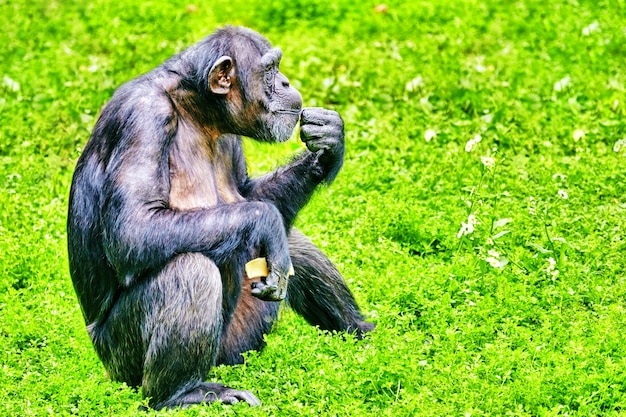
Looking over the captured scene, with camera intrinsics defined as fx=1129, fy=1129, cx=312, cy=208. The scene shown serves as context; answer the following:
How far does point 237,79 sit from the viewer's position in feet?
19.5

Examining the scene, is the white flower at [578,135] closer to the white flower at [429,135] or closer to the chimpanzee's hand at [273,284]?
the white flower at [429,135]

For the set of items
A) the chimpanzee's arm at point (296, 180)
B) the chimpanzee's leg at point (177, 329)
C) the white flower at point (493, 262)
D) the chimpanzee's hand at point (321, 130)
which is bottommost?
the white flower at point (493, 262)

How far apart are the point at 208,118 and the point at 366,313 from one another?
1.59 m

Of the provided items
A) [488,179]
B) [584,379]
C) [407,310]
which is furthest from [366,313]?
[488,179]

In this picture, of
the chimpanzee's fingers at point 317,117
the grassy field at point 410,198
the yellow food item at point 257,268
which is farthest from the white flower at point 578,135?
the yellow food item at point 257,268

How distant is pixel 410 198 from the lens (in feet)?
26.9

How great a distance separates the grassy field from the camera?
5.82 meters

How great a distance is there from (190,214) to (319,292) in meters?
1.18

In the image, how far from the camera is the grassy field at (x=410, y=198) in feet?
19.1

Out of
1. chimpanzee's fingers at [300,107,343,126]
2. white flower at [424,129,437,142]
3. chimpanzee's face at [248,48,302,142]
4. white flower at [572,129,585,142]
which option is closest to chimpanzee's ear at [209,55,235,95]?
chimpanzee's face at [248,48,302,142]

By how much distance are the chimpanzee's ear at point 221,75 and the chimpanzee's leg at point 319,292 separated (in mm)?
1037

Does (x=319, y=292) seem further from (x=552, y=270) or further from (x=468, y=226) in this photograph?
(x=552, y=270)

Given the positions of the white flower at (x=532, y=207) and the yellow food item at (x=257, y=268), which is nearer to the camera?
the yellow food item at (x=257, y=268)

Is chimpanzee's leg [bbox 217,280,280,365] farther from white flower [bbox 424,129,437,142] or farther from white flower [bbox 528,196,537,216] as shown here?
white flower [bbox 424,129,437,142]
